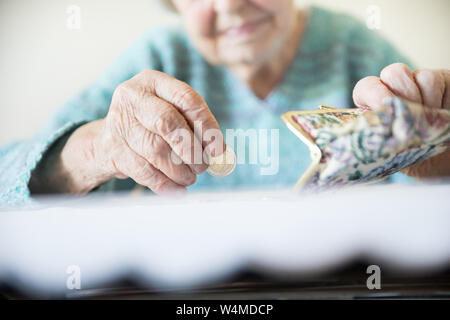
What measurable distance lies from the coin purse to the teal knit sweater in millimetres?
315

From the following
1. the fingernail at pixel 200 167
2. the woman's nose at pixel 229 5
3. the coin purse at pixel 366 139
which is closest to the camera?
the coin purse at pixel 366 139

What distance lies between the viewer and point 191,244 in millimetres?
487

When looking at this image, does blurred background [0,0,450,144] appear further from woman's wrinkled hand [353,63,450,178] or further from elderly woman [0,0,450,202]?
woman's wrinkled hand [353,63,450,178]

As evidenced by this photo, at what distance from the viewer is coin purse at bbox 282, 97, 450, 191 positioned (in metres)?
0.33

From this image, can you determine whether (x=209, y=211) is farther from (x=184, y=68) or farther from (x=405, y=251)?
(x=184, y=68)

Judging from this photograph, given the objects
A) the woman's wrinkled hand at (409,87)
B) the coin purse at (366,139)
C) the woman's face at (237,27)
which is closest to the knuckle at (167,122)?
the coin purse at (366,139)

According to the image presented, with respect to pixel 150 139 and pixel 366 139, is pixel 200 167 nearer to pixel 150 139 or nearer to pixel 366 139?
pixel 150 139

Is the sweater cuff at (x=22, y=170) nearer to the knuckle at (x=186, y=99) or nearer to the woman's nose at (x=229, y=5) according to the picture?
the knuckle at (x=186, y=99)

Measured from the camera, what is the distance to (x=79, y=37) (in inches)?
28.8

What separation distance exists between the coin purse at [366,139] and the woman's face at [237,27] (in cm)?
36

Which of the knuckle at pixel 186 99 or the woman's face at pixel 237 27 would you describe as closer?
the knuckle at pixel 186 99

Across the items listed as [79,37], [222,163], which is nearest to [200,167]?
[222,163]

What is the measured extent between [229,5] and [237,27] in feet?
0.14

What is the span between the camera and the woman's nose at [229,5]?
67cm
